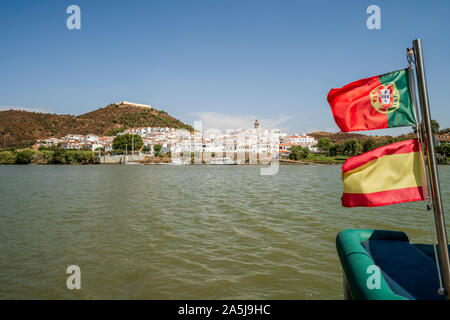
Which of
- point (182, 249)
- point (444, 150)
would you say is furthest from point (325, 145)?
point (182, 249)

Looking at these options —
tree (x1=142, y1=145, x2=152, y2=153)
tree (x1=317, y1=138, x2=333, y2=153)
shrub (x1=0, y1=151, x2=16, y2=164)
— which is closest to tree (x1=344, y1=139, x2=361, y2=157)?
tree (x1=317, y1=138, x2=333, y2=153)

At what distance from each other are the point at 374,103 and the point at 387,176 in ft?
2.41

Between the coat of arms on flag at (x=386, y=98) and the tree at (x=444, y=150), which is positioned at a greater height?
the tree at (x=444, y=150)

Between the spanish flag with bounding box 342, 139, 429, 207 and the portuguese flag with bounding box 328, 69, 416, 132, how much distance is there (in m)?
0.26

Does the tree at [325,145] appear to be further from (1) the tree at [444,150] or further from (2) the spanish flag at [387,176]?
(2) the spanish flag at [387,176]

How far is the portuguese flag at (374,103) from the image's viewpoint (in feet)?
8.93

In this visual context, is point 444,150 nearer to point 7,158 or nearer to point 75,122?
point 7,158

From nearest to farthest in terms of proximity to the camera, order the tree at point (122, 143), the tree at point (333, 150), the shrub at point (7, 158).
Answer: the shrub at point (7, 158)
the tree at point (122, 143)
the tree at point (333, 150)

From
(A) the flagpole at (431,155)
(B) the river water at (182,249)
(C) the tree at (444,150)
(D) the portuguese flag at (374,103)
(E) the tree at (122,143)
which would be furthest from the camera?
(E) the tree at (122,143)

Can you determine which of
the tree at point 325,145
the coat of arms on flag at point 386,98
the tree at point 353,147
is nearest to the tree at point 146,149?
the tree at point 325,145

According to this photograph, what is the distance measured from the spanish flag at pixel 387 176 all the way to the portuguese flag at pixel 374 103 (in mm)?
256

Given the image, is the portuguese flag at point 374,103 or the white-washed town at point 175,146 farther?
the white-washed town at point 175,146
